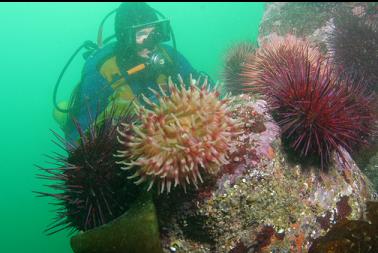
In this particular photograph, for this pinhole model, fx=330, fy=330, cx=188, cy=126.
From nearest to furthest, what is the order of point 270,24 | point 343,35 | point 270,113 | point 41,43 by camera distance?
point 270,113 < point 343,35 < point 270,24 < point 41,43

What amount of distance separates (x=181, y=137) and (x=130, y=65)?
5.93 metres

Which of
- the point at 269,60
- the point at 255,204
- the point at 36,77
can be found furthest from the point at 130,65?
the point at 36,77

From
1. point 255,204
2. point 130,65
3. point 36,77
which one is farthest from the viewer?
point 36,77

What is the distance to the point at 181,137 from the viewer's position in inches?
94.2

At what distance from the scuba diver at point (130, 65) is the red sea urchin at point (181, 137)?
182 inches

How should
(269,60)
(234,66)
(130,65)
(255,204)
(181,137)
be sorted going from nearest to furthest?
(181,137)
(255,204)
(269,60)
(234,66)
(130,65)

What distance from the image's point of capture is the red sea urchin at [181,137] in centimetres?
241

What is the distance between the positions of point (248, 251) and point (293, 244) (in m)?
0.46

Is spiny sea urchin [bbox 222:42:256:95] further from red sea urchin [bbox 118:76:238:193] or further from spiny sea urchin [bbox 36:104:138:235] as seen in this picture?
red sea urchin [bbox 118:76:238:193]

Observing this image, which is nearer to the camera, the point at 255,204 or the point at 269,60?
Answer: the point at 255,204

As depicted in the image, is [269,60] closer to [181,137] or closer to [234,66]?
[234,66]

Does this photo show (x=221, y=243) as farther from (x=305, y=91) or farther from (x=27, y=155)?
(x=27, y=155)

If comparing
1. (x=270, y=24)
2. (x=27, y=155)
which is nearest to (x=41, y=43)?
(x=27, y=155)

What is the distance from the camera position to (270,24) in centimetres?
998
